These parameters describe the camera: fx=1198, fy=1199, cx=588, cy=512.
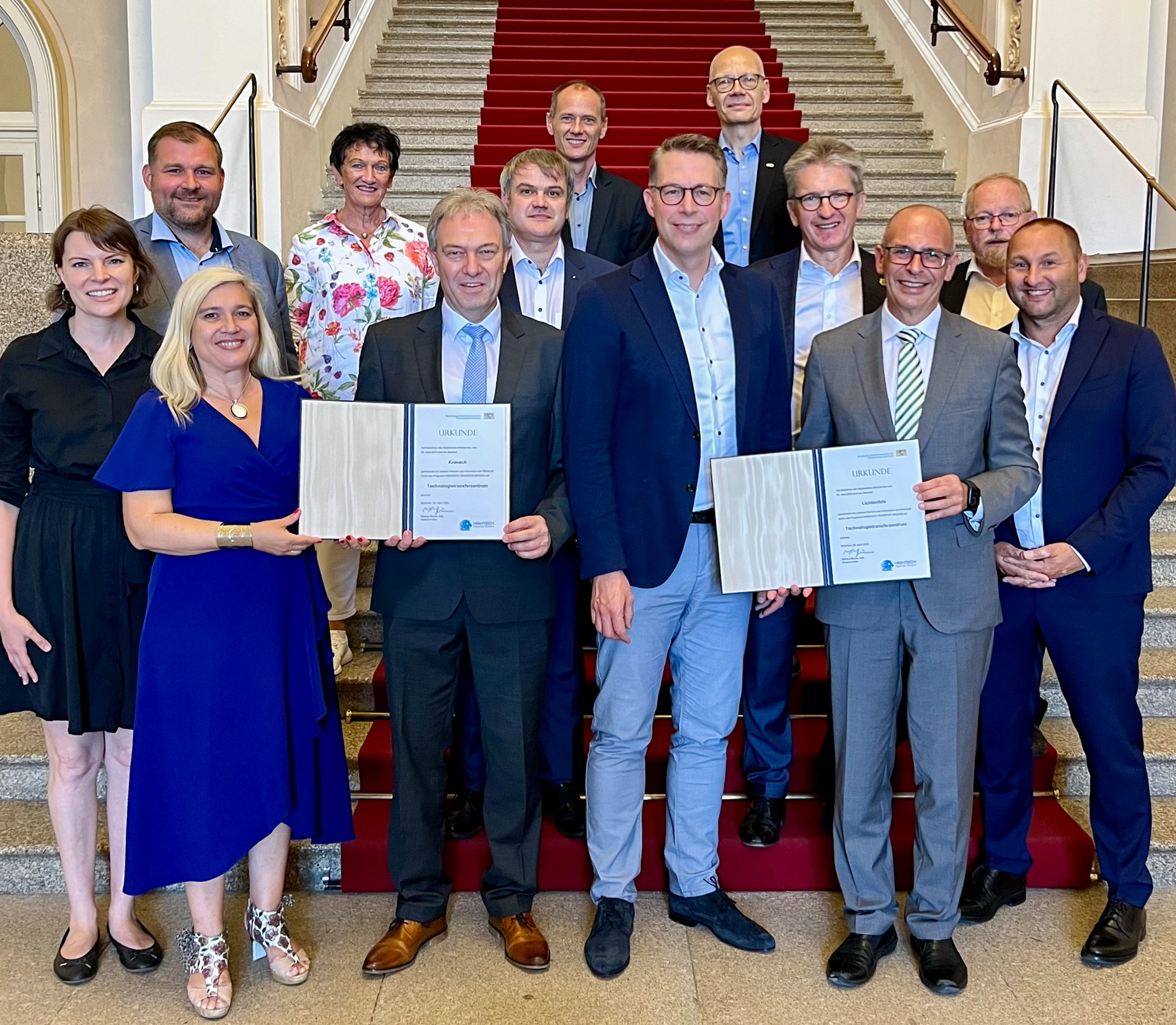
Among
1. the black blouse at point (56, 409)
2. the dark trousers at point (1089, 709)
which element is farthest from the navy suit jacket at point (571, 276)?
the dark trousers at point (1089, 709)

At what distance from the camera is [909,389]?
2740mm

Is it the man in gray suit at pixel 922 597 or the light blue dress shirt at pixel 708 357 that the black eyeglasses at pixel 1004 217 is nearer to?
the man in gray suit at pixel 922 597

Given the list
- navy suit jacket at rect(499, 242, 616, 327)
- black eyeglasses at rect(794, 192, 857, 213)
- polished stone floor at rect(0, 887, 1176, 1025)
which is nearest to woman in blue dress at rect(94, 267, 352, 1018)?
polished stone floor at rect(0, 887, 1176, 1025)

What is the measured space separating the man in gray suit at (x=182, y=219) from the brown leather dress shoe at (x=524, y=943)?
162cm

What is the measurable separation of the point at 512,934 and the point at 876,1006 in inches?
34.2

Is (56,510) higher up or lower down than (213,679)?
higher up

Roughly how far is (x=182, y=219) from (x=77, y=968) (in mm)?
1967

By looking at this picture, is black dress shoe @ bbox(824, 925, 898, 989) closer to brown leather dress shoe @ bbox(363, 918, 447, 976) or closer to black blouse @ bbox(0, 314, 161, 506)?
brown leather dress shoe @ bbox(363, 918, 447, 976)

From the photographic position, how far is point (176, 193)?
131 inches

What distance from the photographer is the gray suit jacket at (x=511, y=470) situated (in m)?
2.73

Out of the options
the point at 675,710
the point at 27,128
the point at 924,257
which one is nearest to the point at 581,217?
the point at 924,257

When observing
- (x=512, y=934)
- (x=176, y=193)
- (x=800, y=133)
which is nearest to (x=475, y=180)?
(x=800, y=133)

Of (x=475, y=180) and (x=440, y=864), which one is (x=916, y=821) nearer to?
(x=440, y=864)

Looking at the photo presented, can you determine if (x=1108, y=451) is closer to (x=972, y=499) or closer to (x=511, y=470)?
(x=972, y=499)
